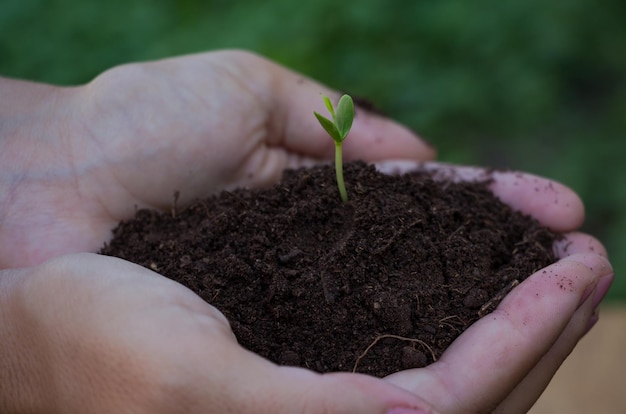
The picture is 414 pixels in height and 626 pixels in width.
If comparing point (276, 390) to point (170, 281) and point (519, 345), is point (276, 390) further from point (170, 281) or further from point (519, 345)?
point (519, 345)

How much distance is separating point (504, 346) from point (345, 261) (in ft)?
1.56

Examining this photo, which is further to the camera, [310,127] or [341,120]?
[310,127]

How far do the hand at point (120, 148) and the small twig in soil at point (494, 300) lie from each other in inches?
42.3

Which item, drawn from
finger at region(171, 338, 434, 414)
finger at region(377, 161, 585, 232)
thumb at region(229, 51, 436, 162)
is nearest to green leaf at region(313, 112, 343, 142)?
finger at region(377, 161, 585, 232)

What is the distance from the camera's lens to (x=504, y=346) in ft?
5.48

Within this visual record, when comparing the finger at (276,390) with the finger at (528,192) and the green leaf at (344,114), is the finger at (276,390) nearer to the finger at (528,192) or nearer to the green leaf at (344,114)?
the green leaf at (344,114)

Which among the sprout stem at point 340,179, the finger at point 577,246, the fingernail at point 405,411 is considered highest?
the sprout stem at point 340,179

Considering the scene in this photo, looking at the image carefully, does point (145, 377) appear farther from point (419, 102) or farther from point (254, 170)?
point (419, 102)

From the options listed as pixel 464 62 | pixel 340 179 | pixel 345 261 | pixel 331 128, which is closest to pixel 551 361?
pixel 345 261

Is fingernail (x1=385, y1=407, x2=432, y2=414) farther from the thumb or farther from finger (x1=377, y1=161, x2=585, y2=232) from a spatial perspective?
the thumb

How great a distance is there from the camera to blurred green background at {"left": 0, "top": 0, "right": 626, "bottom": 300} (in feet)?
13.7

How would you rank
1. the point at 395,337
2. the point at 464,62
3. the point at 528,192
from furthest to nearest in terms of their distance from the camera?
the point at 464,62 → the point at 528,192 → the point at 395,337

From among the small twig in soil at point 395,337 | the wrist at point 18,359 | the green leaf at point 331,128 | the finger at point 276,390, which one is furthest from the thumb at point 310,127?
the finger at point 276,390

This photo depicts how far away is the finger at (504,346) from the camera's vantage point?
1.60m
